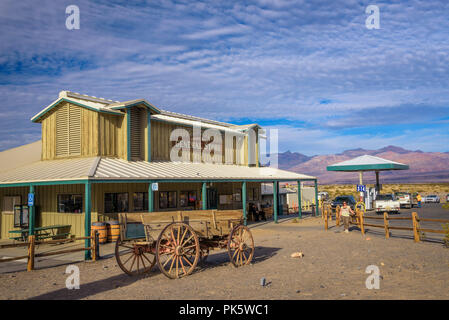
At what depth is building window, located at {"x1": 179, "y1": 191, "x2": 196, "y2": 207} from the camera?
22.7 meters

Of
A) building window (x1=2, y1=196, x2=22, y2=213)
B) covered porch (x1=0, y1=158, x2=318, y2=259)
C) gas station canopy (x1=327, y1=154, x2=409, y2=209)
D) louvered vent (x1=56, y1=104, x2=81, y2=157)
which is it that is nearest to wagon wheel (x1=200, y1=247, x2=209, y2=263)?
covered porch (x1=0, y1=158, x2=318, y2=259)

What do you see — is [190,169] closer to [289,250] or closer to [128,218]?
[289,250]

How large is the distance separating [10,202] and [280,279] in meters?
16.6

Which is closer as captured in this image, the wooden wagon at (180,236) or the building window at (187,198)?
the wooden wagon at (180,236)

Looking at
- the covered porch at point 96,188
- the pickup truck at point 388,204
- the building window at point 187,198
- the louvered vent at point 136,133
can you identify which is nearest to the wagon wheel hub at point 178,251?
the covered porch at point 96,188

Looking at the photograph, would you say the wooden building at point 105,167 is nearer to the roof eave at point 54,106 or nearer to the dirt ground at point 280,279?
the roof eave at point 54,106

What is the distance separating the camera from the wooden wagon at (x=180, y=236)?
381 inches

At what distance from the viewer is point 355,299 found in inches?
295

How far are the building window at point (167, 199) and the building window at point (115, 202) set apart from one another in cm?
259

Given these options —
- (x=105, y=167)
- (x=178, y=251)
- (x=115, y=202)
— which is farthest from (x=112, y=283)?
(x=115, y=202)

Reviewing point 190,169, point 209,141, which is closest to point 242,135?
point 209,141

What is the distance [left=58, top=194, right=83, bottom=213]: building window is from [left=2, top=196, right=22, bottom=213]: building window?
284 cm

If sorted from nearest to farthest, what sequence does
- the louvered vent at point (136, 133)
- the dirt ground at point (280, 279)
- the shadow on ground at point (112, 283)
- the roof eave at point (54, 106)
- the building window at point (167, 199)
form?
the dirt ground at point (280, 279), the shadow on ground at point (112, 283), the roof eave at point (54, 106), the louvered vent at point (136, 133), the building window at point (167, 199)
